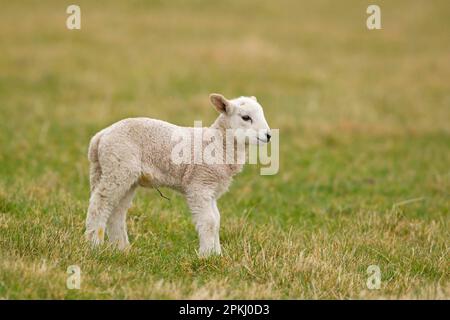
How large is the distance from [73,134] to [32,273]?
9.23 m

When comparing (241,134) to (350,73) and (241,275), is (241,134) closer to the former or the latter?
(241,275)

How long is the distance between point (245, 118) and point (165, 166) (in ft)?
3.07

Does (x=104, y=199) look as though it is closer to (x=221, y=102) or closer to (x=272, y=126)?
(x=221, y=102)

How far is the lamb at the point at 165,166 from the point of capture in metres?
7.11

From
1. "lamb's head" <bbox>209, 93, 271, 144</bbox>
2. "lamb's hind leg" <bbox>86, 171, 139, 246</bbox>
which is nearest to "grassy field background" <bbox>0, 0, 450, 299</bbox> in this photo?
"lamb's hind leg" <bbox>86, 171, 139, 246</bbox>

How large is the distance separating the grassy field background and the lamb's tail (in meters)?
0.56

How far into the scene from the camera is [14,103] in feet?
57.0

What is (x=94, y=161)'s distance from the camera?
7488mm

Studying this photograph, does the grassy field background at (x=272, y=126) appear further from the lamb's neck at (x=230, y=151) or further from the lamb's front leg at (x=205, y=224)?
the lamb's neck at (x=230, y=151)

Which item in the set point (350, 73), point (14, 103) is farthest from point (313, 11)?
point (14, 103)

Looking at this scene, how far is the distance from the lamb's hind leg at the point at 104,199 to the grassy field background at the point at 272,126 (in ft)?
0.78

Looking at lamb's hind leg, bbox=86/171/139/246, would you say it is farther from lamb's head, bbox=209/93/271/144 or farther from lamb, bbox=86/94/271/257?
lamb's head, bbox=209/93/271/144

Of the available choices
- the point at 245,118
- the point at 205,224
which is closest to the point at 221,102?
the point at 245,118

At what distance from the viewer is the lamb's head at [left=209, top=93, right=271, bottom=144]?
23.3 feet
